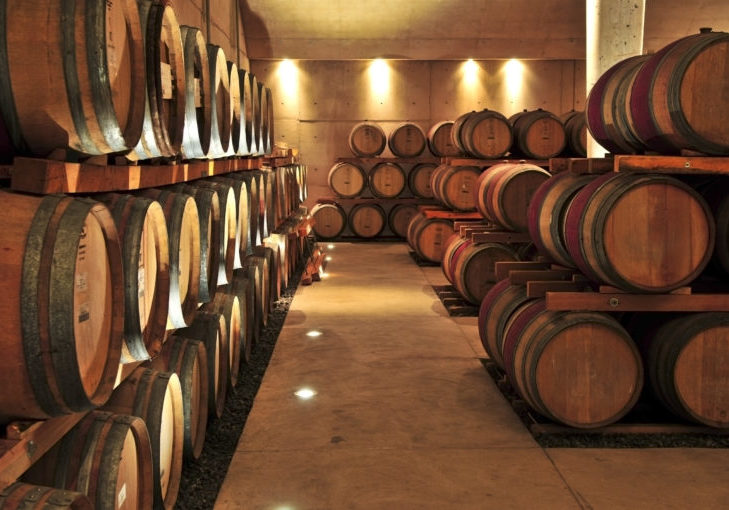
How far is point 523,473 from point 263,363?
8.96 feet

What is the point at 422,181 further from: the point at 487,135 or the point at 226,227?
the point at 226,227

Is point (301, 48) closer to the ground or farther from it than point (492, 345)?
farther from it

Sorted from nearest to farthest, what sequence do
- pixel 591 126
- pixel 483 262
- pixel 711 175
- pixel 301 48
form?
1. pixel 711 175
2. pixel 591 126
3. pixel 483 262
4. pixel 301 48

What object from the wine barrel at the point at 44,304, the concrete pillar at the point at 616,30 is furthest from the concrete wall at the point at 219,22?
the wine barrel at the point at 44,304

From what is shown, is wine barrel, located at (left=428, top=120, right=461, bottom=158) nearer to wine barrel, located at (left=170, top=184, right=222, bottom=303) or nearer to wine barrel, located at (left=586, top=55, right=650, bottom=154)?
wine barrel, located at (left=586, top=55, right=650, bottom=154)

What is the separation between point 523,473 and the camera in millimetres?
4090

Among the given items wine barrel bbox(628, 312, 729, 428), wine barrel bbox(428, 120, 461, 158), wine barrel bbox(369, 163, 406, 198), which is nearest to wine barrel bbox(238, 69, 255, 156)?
wine barrel bbox(628, 312, 729, 428)

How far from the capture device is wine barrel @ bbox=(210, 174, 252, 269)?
547cm

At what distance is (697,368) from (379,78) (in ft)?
40.7

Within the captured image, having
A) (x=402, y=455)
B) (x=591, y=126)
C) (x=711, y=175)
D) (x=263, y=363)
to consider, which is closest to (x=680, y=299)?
(x=711, y=175)

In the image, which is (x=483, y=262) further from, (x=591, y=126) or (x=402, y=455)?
(x=402, y=455)

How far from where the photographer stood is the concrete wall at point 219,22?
918cm

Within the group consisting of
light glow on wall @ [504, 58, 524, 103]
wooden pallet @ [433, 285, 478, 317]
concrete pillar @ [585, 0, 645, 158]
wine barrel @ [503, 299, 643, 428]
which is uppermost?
light glow on wall @ [504, 58, 524, 103]

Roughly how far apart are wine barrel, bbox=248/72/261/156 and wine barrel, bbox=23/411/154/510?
4.32 m
